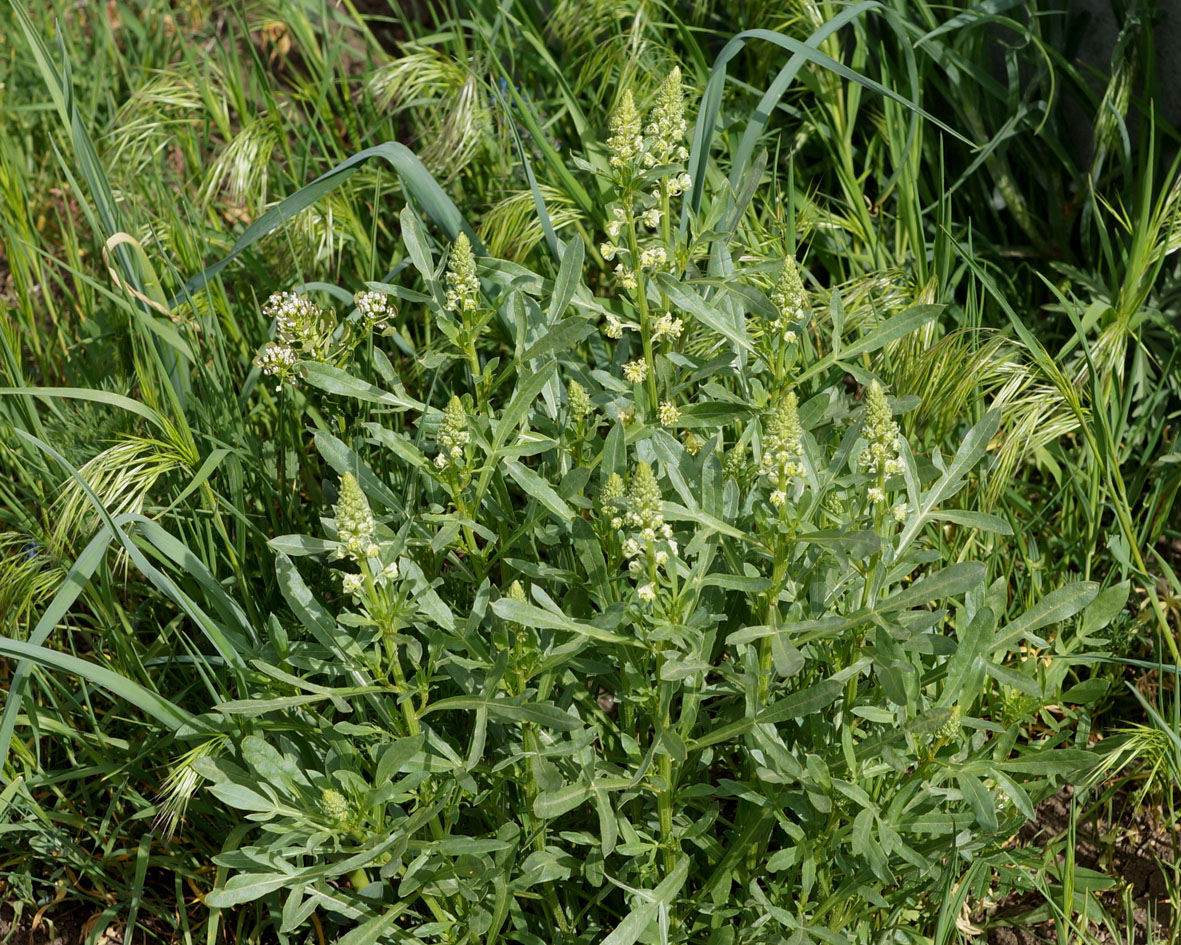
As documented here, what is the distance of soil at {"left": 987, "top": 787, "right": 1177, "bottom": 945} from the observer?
78.5 inches

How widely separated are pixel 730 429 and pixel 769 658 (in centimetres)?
61

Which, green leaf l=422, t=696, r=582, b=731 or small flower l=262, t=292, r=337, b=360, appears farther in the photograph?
small flower l=262, t=292, r=337, b=360

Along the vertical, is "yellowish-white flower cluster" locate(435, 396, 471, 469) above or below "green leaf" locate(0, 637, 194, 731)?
above

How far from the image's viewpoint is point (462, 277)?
1619 mm

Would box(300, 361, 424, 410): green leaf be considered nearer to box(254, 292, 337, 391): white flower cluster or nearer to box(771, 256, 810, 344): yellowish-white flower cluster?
box(254, 292, 337, 391): white flower cluster

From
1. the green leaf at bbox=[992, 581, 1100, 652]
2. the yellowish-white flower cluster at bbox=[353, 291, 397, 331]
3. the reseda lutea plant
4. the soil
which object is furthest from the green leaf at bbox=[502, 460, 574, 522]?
the soil

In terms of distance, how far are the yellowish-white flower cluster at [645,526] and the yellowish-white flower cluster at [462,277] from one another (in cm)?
40

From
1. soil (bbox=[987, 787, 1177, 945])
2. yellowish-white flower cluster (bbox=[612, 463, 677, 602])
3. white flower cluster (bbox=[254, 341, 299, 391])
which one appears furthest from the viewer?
soil (bbox=[987, 787, 1177, 945])

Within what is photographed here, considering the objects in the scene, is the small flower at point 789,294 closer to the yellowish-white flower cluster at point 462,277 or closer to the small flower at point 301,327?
the yellowish-white flower cluster at point 462,277

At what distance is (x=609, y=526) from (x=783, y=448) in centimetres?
29

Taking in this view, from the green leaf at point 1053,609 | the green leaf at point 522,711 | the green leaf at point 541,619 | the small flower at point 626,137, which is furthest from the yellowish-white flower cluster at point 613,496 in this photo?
the green leaf at point 1053,609

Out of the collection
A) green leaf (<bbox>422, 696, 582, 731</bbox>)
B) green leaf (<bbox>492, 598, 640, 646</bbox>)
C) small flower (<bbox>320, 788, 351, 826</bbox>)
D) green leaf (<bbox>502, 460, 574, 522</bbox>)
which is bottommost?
small flower (<bbox>320, 788, 351, 826</bbox>)

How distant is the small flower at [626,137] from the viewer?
1.59 m

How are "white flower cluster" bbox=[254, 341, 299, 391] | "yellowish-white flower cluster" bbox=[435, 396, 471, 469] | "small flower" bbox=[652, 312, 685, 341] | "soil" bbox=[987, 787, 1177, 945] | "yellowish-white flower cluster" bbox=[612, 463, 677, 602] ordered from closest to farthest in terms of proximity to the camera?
"yellowish-white flower cluster" bbox=[612, 463, 677, 602], "yellowish-white flower cluster" bbox=[435, 396, 471, 469], "small flower" bbox=[652, 312, 685, 341], "white flower cluster" bbox=[254, 341, 299, 391], "soil" bbox=[987, 787, 1177, 945]
